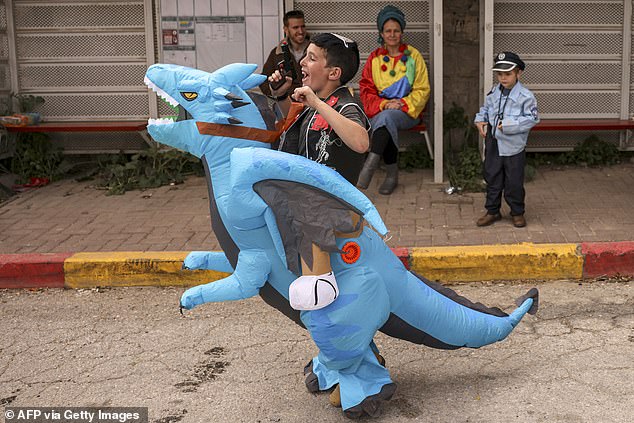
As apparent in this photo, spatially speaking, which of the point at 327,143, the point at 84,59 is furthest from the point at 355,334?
the point at 84,59

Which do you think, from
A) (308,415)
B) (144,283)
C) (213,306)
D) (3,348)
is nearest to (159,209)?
(144,283)

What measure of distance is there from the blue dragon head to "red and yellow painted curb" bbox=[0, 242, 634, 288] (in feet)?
7.91

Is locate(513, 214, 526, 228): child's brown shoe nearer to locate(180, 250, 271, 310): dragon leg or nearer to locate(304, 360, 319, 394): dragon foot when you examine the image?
locate(304, 360, 319, 394): dragon foot

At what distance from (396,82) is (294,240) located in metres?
4.92

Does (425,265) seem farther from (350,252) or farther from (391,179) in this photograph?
(350,252)

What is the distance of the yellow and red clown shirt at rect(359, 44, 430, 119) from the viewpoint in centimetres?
840

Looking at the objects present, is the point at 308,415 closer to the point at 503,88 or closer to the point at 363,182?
the point at 503,88

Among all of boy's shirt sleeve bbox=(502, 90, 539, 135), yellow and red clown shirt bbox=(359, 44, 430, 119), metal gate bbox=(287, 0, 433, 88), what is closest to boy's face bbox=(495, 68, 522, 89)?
boy's shirt sleeve bbox=(502, 90, 539, 135)

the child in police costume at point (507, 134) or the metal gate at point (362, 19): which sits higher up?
the metal gate at point (362, 19)

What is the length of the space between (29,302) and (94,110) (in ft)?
12.5

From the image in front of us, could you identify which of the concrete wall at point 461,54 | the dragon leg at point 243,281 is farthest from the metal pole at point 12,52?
the dragon leg at point 243,281

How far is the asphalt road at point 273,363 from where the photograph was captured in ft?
13.8

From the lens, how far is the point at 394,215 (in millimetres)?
7508

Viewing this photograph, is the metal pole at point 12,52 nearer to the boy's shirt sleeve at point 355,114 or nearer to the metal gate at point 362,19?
the metal gate at point 362,19
